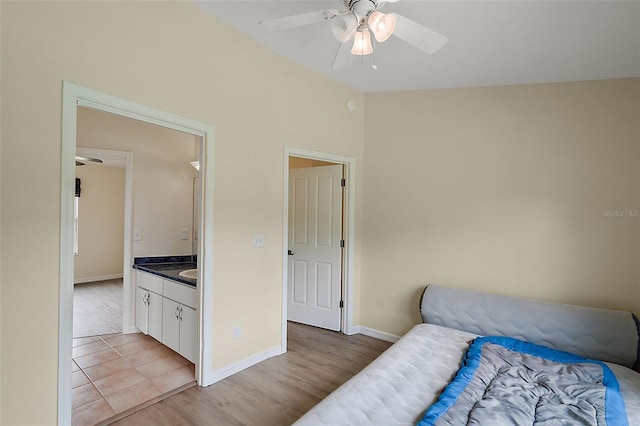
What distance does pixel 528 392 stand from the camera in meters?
1.71

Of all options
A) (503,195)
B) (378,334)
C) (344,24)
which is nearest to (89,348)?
(378,334)

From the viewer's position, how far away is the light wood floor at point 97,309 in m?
3.59

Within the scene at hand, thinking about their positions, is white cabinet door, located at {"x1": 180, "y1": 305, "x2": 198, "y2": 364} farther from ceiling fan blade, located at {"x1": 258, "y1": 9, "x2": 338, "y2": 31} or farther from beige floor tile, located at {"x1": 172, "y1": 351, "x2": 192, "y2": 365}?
ceiling fan blade, located at {"x1": 258, "y1": 9, "x2": 338, "y2": 31}

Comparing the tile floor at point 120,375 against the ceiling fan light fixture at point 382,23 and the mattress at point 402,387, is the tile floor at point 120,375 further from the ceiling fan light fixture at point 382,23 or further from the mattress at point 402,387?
the ceiling fan light fixture at point 382,23

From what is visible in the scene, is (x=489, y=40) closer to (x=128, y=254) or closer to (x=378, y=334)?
(x=378, y=334)

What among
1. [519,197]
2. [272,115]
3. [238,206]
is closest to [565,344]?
[519,197]

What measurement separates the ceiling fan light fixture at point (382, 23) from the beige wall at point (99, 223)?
6255 mm

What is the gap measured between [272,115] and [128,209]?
6.76 feet

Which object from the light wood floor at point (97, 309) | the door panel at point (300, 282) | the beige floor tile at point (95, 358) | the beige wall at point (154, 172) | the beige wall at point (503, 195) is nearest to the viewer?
the beige wall at point (503, 195)

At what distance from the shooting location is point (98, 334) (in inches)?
135

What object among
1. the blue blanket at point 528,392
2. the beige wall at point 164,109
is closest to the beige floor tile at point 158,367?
the beige wall at point 164,109

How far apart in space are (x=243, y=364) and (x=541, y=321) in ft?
8.23

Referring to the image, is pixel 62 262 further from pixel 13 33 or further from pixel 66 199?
pixel 13 33

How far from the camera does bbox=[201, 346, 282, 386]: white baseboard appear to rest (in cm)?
242
